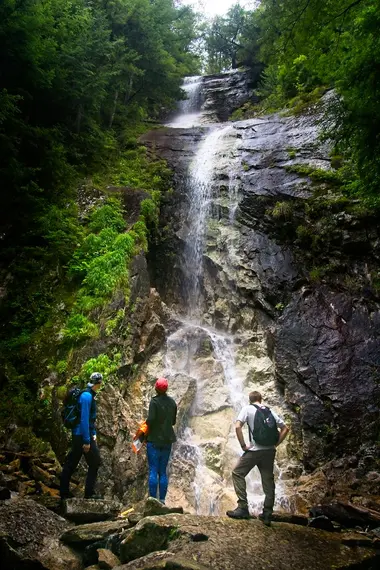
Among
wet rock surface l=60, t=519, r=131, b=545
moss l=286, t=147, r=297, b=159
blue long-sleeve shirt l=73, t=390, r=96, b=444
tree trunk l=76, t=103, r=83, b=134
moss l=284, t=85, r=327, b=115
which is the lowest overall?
wet rock surface l=60, t=519, r=131, b=545

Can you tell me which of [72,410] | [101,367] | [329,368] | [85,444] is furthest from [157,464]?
[329,368]

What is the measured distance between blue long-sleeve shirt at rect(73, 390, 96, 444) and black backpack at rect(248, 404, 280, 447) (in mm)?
2374

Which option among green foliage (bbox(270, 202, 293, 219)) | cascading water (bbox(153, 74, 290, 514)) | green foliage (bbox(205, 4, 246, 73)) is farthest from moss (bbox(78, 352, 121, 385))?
green foliage (bbox(205, 4, 246, 73))

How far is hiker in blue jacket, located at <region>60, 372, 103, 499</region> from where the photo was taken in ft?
19.0

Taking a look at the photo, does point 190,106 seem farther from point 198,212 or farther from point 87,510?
point 87,510

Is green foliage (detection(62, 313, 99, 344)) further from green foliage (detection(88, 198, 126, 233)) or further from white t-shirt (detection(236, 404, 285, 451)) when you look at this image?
white t-shirt (detection(236, 404, 285, 451))

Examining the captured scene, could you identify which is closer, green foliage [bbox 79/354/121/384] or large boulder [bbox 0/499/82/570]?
large boulder [bbox 0/499/82/570]

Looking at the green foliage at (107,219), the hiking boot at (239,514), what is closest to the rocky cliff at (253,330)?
the green foliage at (107,219)

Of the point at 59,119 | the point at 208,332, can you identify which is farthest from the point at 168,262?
the point at 59,119

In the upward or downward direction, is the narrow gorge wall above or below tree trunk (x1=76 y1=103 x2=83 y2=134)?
below

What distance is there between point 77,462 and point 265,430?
2826 millimetres

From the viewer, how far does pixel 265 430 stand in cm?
519

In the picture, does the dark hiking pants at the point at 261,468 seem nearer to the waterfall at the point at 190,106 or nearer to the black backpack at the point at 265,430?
the black backpack at the point at 265,430

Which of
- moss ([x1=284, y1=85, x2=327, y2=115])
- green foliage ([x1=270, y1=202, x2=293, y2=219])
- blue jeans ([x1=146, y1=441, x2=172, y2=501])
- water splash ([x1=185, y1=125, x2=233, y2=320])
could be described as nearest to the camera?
blue jeans ([x1=146, y1=441, x2=172, y2=501])
